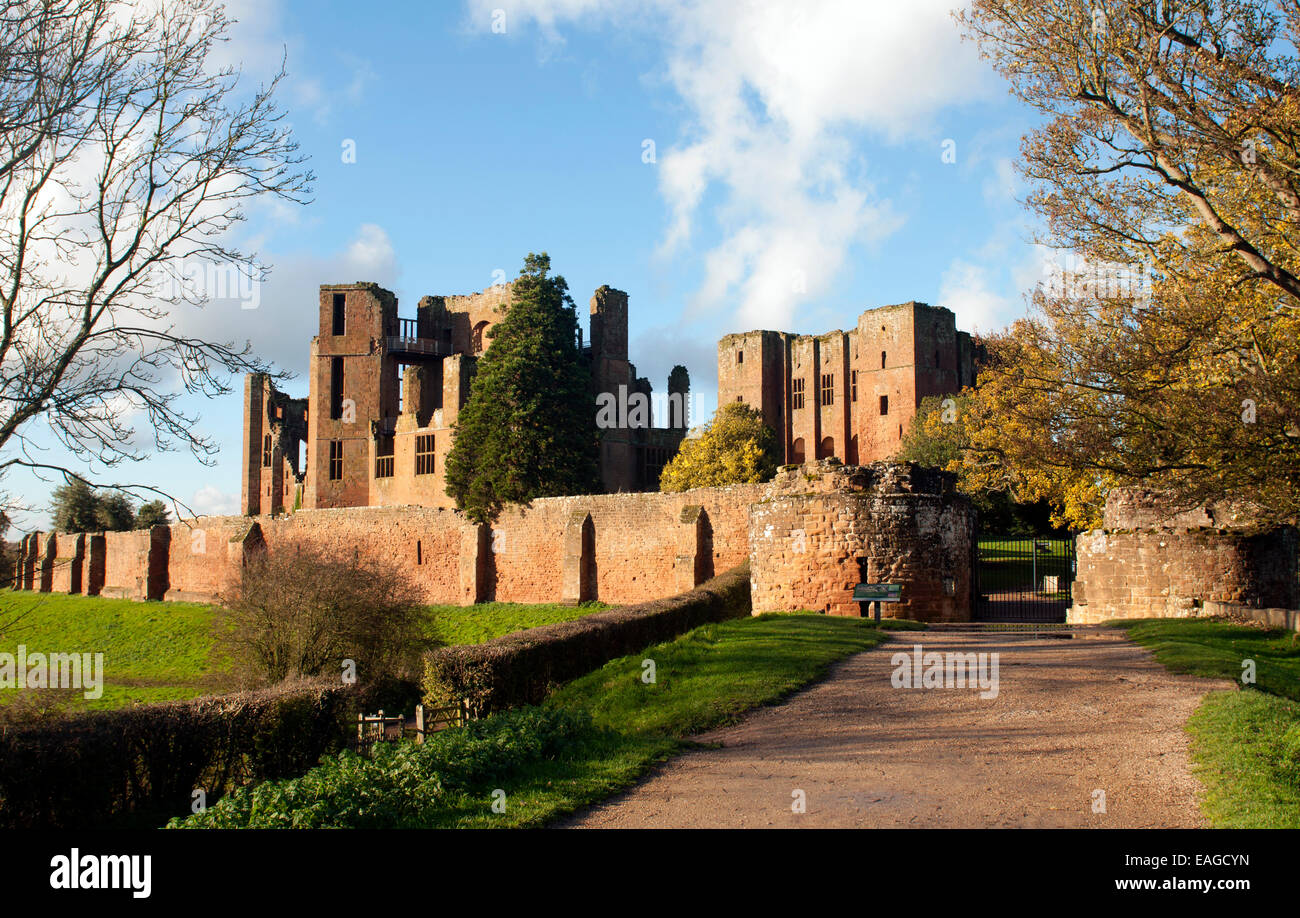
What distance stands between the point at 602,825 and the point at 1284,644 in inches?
524

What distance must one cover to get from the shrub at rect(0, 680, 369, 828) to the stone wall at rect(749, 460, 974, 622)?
950 centimetres

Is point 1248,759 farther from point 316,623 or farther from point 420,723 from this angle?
point 316,623

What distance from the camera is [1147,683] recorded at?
11.9 m

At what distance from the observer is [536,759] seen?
884cm

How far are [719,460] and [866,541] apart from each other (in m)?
30.5

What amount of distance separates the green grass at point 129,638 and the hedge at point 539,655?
14.0 m

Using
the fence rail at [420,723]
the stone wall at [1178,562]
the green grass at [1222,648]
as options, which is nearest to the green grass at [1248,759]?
the green grass at [1222,648]

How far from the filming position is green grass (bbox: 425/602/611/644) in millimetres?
31578

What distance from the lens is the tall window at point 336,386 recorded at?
55250mm

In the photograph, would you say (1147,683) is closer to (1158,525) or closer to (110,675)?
(1158,525)

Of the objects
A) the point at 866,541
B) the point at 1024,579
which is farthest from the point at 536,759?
the point at 1024,579

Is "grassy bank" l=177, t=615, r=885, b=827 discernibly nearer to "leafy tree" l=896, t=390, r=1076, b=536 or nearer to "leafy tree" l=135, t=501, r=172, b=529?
"leafy tree" l=896, t=390, r=1076, b=536

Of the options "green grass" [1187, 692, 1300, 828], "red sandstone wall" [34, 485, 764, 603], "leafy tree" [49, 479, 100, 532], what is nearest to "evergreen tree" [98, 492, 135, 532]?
"leafy tree" [49, 479, 100, 532]
